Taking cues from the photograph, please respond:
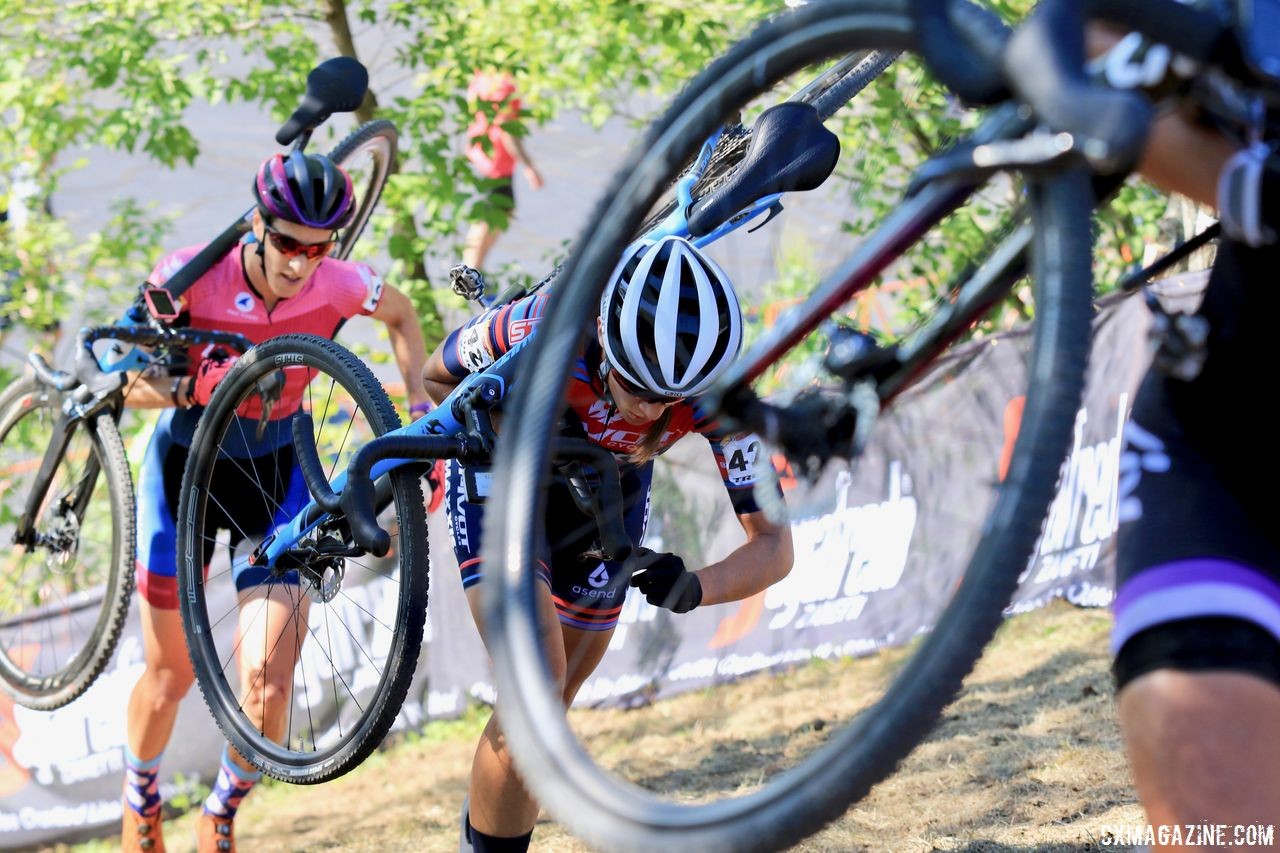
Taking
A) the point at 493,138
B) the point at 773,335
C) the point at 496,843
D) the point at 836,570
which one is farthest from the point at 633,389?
the point at 493,138

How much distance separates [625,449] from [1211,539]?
1897 millimetres

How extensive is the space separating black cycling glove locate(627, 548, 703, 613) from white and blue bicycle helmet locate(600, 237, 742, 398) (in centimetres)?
39

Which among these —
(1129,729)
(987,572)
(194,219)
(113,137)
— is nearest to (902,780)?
(1129,729)

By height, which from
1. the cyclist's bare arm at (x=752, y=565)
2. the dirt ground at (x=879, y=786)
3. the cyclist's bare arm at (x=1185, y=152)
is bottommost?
the dirt ground at (x=879, y=786)

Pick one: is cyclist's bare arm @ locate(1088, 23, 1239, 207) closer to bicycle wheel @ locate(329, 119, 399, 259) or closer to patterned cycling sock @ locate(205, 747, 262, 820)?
patterned cycling sock @ locate(205, 747, 262, 820)

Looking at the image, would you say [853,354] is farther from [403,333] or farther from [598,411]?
[403,333]

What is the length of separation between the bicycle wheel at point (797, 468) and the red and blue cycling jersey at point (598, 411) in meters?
1.03

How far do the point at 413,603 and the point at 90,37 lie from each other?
18.2 ft

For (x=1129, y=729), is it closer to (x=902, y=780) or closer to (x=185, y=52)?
(x=902, y=780)

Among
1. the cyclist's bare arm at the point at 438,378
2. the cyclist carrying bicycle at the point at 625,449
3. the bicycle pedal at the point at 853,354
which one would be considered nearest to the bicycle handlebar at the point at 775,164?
the cyclist carrying bicycle at the point at 625,449

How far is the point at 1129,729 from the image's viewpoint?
182cm

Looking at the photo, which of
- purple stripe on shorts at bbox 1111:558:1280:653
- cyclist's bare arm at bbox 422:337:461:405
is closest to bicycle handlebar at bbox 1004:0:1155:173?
purple stripe on shorts at bbox 1111:558:1280:653

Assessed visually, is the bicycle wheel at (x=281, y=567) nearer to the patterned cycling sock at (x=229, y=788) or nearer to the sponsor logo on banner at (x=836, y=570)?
the patterned cycling sock at (x=229, y=788)

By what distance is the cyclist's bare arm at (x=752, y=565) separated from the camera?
3.39 m
